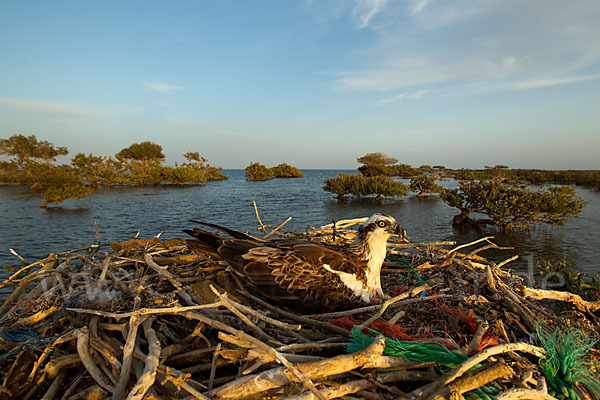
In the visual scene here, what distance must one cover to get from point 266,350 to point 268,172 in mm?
90860

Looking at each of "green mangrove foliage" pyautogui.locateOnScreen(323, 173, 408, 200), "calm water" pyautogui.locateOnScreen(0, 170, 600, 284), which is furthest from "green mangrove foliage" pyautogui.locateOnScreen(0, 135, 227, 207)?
"green mangrove foliage" pyautogui.locateOnScreen(323, 173, 408, 200)

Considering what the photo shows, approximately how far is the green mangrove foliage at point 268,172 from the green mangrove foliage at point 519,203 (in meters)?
69.7

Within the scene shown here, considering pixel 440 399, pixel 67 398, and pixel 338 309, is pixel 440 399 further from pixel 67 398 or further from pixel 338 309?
pixel 67 398

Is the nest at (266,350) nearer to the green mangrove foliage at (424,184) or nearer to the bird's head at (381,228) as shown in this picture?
the bird's head at (381,228)

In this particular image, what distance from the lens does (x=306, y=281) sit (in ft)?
9.77

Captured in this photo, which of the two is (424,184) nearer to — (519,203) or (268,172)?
(519,203)

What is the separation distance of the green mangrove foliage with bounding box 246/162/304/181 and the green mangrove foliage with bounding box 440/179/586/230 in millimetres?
69686

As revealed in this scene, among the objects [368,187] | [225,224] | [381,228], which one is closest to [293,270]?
[381,228]

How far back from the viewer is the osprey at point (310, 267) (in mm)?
2967

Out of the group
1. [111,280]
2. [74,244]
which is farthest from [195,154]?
[111,280]

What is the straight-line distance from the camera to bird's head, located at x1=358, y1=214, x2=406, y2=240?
11.0 feet

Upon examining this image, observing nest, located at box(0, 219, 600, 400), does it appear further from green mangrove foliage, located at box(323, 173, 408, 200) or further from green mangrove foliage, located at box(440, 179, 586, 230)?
green mangrove foliage, located at box(323, 173, 408, 200)

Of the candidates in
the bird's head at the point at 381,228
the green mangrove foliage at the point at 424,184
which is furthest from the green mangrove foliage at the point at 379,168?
the bird's head at the point at 381,228

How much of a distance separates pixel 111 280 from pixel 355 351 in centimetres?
246
